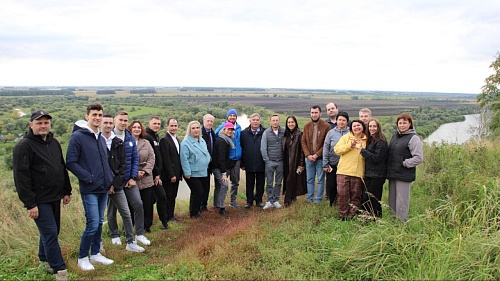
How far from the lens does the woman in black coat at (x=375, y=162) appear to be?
540 cm

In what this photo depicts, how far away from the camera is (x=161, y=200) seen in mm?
6402

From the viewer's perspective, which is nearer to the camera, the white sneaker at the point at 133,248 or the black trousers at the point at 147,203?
the white sneaker at the point at 133,248

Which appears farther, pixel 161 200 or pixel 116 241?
pixel 161 200

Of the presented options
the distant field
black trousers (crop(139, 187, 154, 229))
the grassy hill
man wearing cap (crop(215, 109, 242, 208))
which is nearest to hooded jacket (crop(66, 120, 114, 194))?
the grassy hill

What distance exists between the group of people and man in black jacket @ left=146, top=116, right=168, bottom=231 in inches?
0.8

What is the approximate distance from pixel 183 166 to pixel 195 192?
0.66m

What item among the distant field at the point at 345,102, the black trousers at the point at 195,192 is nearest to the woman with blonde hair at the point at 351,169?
the black trousers at the point at 195,192

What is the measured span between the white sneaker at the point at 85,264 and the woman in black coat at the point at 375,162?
4091mm

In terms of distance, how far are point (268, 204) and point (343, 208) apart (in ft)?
6.84

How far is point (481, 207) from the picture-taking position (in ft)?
16.5

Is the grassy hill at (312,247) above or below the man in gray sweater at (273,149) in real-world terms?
below

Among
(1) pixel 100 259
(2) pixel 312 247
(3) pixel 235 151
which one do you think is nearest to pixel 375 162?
(2) pixel 312 247

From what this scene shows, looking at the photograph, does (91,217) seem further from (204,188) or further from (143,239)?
(204,188)

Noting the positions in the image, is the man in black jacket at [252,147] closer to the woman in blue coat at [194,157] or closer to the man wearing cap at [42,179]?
the woman in blue coat at [194,157]
